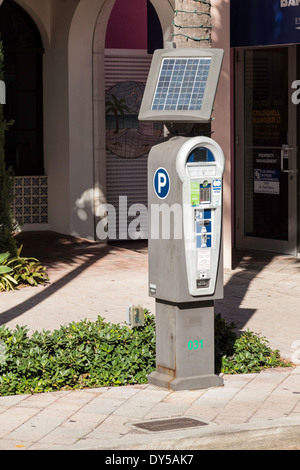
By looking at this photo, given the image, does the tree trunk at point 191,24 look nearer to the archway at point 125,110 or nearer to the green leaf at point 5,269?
the green leaf at point 5,269

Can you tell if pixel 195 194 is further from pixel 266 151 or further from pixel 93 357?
pixel 266 151

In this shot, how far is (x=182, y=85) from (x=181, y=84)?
0.01 meters

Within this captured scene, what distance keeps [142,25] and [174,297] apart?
9.25m

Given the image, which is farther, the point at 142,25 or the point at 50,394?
the point at 142,25

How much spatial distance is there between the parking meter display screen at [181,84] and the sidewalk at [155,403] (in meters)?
2.05

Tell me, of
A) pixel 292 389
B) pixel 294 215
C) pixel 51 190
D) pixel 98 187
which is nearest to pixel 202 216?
pixel 292 389

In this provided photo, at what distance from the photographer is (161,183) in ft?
23.2

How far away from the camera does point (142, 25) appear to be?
15461 millimetres

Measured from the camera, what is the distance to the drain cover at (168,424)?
20.5ft

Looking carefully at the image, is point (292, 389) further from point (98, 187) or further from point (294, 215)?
point (98, 187)
